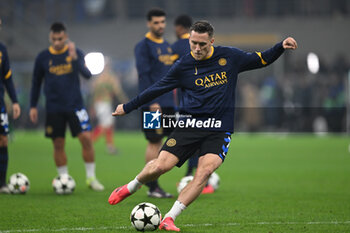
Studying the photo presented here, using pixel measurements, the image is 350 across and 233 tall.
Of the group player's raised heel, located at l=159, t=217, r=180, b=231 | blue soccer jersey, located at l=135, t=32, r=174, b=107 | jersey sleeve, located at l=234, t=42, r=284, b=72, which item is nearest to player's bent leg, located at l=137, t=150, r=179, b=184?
player's raised heel, located at l=159, t=217, r=180, b=231

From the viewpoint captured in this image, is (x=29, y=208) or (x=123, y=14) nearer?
(x=29, y=208)

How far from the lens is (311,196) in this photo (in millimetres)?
9641

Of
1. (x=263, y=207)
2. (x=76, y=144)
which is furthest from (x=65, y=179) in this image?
(x=76, y=144)

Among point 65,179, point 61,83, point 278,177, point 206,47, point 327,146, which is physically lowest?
point 327,146

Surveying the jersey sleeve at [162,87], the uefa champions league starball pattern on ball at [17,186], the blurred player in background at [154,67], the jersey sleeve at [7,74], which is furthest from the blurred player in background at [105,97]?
the jersey sleeve at [162,87]

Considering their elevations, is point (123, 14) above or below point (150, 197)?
above

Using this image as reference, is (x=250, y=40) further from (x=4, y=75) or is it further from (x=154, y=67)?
(x=4, y=75)

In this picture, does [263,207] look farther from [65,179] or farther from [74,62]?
[74,62]

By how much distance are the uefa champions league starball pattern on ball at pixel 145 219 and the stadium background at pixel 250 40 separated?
1879cm

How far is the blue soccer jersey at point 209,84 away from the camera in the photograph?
7.03 m

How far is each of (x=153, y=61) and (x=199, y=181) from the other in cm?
341

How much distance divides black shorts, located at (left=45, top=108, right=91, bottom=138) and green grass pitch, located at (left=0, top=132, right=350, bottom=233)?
36.8 inches

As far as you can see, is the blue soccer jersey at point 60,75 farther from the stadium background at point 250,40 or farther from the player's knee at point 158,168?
the stadium background at point 250,40

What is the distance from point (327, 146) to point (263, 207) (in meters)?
13.2
